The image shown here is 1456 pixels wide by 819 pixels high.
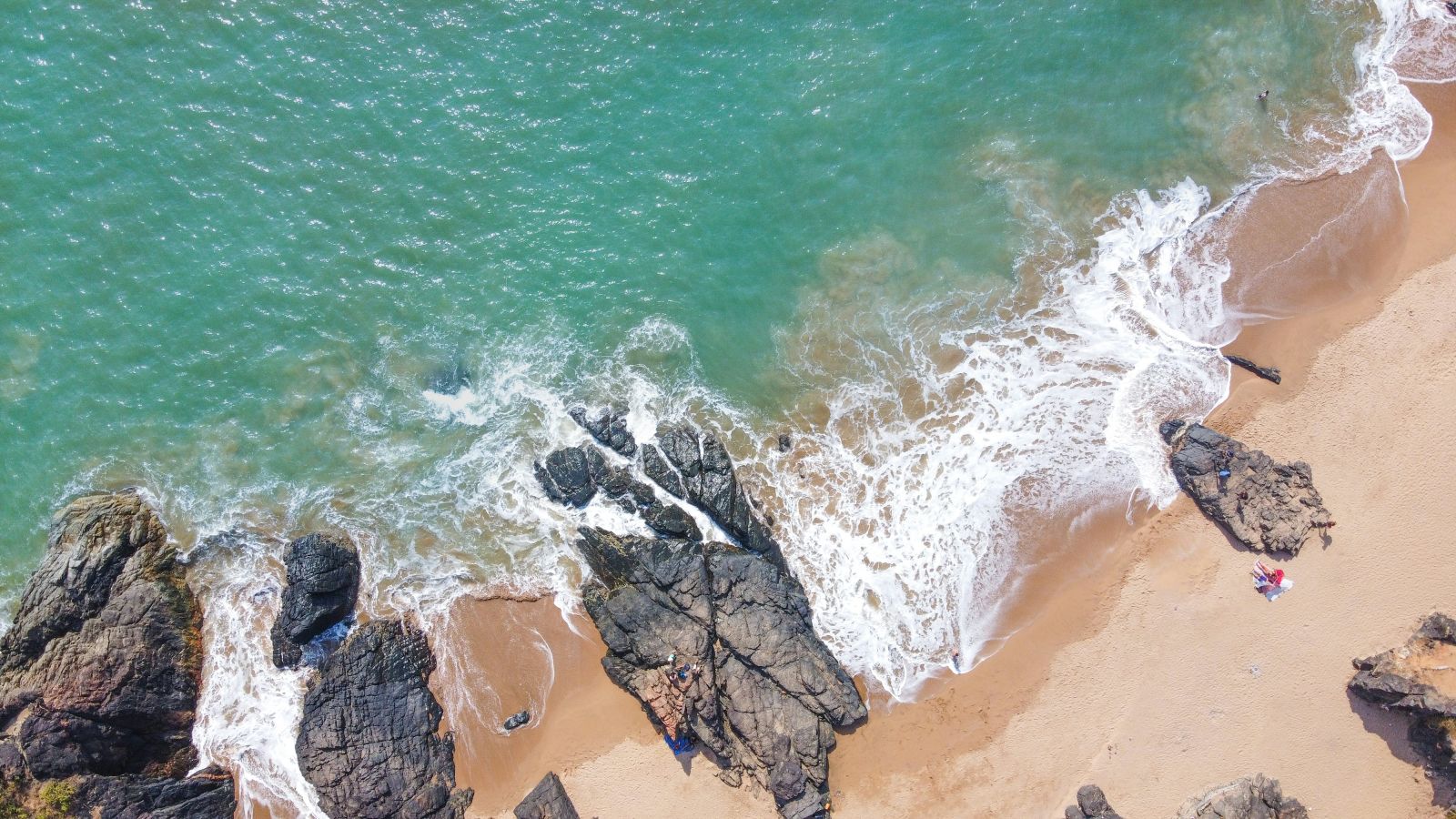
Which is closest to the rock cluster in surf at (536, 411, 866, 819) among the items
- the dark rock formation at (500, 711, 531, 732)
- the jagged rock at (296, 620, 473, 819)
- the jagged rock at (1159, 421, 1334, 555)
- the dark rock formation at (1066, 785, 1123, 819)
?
the dark rock formation at (500, 711, 531, 732)

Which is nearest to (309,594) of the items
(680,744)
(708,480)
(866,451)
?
(680,744)

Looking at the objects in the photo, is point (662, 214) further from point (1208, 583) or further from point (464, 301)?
point (1208, 583)

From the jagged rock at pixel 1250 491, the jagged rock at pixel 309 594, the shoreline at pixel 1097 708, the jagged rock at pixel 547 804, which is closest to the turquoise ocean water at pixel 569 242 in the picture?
the jagged rock at pixel 309 594

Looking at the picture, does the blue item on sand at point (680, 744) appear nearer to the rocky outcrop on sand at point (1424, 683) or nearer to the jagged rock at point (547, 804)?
the jagged rock at point (547, 804)

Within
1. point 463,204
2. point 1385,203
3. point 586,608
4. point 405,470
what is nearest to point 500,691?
point 586,608

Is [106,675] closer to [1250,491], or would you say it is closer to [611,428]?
[611,428]

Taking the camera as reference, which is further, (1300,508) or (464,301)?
(464,301)

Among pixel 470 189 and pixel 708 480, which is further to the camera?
pixel 470 189
